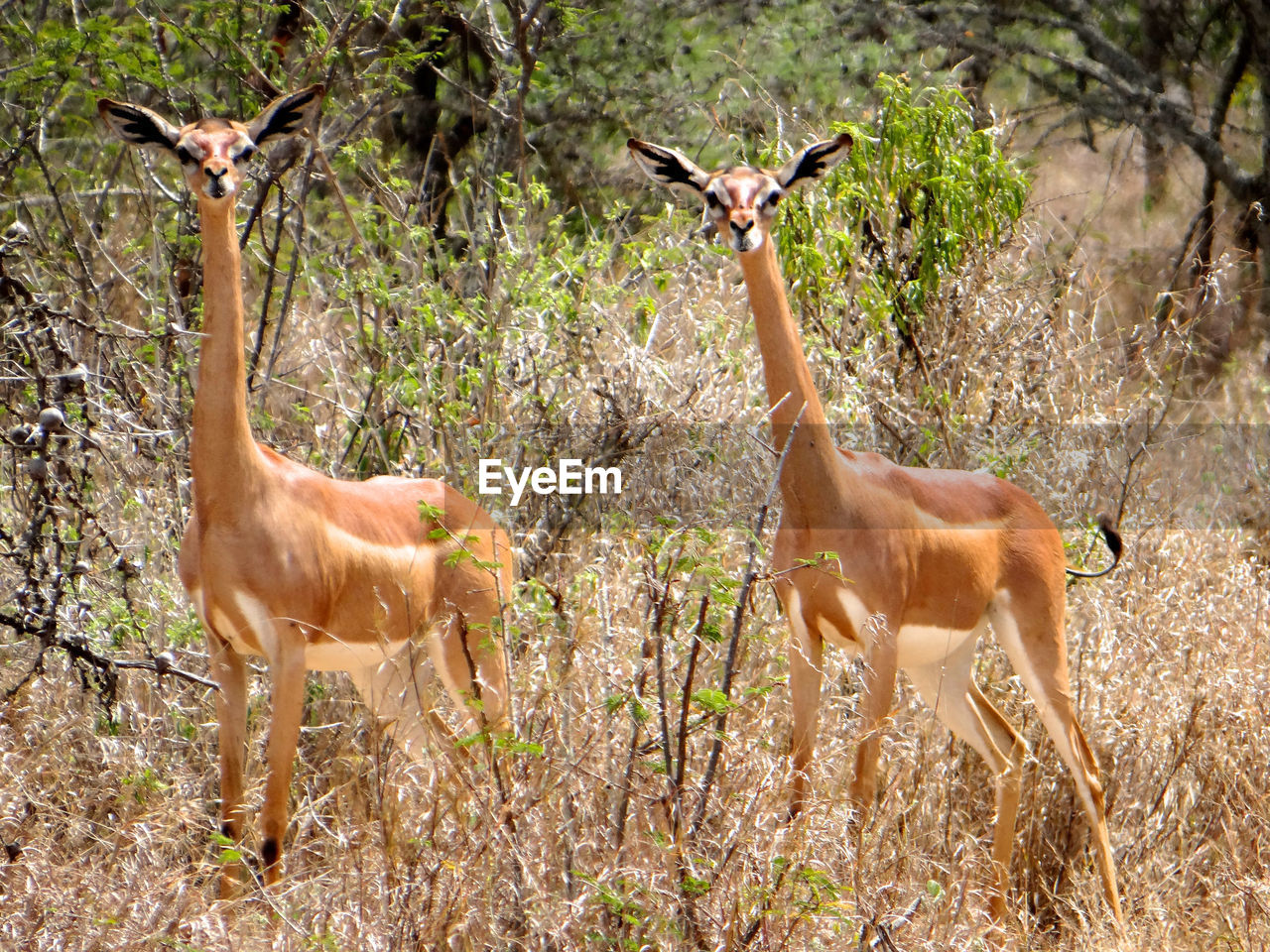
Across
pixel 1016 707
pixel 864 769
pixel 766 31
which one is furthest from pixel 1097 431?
pixel 766 31

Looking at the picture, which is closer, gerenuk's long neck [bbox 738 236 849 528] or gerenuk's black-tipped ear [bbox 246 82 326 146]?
gerenuk's black-tipped ear [bbox 246 82 326 146]

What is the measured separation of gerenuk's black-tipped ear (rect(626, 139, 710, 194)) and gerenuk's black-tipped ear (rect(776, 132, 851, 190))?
244mm

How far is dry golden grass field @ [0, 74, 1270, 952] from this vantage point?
12.3ft

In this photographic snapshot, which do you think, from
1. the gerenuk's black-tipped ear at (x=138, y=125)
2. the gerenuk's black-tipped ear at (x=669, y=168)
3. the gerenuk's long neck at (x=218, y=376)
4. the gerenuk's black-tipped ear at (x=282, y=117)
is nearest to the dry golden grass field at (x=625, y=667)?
the gerenuk's long neck at (x=218, y=376)

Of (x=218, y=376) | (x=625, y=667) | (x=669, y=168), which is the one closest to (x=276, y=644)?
(x=218, y=376)

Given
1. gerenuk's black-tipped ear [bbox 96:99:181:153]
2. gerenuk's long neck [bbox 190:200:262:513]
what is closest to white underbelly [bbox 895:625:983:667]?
gerenuk's long neck [bbox 190:200:262:513]

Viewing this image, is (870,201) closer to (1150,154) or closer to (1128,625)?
(1128,625)

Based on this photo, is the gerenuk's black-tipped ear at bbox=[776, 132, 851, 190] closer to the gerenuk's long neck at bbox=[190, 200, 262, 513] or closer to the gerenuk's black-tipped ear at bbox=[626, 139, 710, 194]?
the gerenuk's black-tipped ear at bbox=[626, 139, 710, 194]

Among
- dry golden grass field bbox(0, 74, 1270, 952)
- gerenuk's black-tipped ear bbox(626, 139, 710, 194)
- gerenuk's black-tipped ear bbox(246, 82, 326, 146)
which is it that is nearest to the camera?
dry golden grass field bbox(0, 74, 1270, 952)

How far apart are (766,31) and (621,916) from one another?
8831 millimetres

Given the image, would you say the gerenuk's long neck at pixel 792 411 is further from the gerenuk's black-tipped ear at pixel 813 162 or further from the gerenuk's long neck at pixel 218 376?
the gerenuk's long neck at pixel 218 376

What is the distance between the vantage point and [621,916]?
11.9ft

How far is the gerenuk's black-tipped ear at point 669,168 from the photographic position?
4703 mm

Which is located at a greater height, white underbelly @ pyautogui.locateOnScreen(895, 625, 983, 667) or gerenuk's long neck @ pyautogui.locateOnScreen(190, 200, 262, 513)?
gerenuk's long neck @ pyautogui.locateOnScreen(190, 200, 262, 513)
